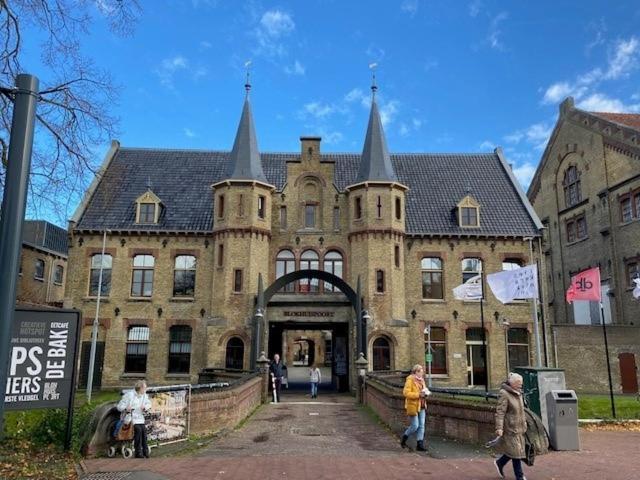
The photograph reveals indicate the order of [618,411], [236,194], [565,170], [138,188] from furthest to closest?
[565,170] < [138,188] < [236,194] < [618,411]

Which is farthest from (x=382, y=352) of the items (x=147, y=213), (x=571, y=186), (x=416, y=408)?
(x=571, y=186)

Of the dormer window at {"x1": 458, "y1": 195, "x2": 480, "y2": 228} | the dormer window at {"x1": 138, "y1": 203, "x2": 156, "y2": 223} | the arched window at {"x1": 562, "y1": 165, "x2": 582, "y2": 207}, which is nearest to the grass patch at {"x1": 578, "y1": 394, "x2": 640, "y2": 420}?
the dormer window at {"x1": 458, "y1": 195, "x2": 480, "y2": 228}

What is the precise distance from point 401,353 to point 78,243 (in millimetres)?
18983

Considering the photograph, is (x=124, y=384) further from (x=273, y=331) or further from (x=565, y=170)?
(x=565, y=170)

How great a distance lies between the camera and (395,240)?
29.6 m

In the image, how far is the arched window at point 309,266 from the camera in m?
30.4

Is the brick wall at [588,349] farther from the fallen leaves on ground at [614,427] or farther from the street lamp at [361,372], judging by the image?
the fallen leaves on ground at [614,427]

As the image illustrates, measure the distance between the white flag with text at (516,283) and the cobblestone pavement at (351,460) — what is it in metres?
5.87

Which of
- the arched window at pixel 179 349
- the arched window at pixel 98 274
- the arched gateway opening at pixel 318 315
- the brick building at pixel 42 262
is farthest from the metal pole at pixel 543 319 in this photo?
the brick building at pixel 42 262

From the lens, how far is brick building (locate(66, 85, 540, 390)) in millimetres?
28750

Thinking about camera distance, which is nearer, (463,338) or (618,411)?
(618,411)

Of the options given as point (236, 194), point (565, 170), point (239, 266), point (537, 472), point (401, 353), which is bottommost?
point (537, 472)

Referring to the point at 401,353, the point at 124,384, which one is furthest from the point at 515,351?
the point at 124,384

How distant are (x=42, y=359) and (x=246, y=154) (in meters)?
22.7
